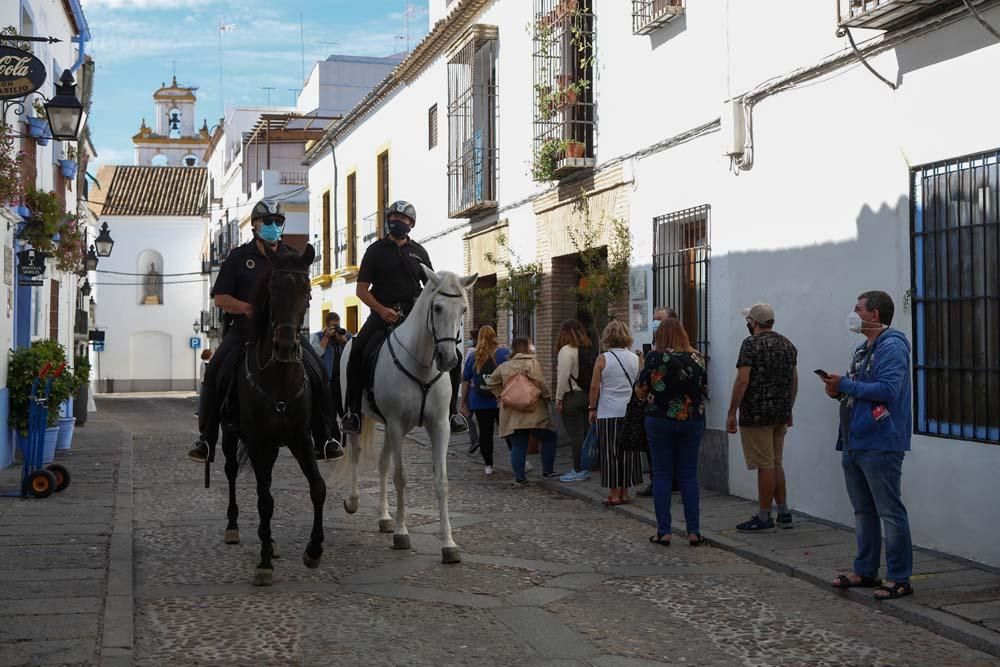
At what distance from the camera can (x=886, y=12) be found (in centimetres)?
810

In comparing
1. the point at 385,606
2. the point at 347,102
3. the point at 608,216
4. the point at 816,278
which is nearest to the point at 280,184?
the point at 347,102

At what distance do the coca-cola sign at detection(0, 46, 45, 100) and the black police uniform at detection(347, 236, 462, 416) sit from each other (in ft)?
11.1

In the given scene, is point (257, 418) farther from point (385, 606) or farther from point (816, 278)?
point (816, 278)

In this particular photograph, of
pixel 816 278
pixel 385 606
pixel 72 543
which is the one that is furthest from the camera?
pixel 816 278

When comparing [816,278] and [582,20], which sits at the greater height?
[582,20]

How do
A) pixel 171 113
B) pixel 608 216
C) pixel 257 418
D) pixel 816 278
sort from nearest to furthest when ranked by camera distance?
pixel 257 418 → pixel 816 278 → pixel 608 216 → pixel 171 113

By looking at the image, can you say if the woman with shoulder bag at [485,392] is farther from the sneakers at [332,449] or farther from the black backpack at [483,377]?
the sneakers at [332,449]

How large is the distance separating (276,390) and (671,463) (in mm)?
3062

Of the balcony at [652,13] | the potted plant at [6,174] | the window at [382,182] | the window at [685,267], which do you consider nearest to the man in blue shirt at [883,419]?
the window at [685,267]

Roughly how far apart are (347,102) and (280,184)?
3.36 m

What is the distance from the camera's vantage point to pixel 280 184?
37688 mm

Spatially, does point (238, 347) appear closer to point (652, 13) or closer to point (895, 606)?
point (895, 606)

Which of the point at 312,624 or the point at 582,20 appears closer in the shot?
the point at 312,624

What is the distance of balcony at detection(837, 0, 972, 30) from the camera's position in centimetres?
793
